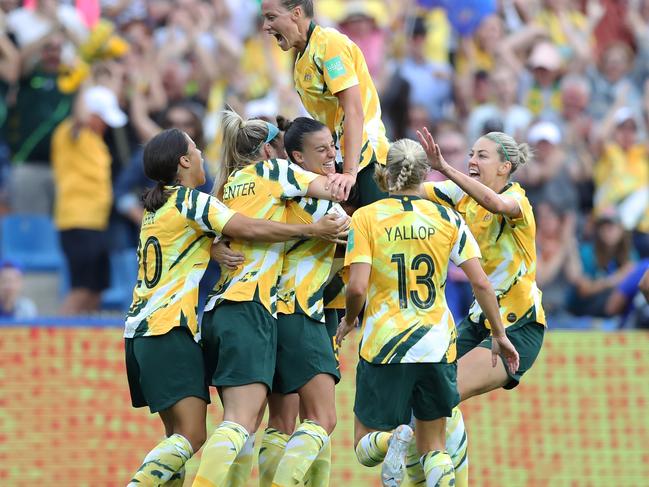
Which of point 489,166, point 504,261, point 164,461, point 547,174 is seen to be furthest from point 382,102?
point 164,461

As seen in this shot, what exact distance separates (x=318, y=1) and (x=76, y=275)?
4348 millimetres

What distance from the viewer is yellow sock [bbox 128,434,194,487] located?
25.2ft

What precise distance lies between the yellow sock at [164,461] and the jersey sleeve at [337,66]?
2.16 meters

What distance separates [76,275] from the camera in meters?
12.6

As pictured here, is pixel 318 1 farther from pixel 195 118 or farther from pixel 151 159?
pixel 151 159

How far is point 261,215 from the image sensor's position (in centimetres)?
782

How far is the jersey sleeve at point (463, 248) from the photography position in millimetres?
7758

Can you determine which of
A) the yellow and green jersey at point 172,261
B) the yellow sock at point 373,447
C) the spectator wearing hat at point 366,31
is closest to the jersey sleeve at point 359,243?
the yellow and green jersey at point 172,261

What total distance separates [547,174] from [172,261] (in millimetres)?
6650

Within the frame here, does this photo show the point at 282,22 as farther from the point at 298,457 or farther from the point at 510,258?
the point at 298,457

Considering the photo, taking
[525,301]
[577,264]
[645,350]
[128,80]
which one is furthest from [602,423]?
[128,80]

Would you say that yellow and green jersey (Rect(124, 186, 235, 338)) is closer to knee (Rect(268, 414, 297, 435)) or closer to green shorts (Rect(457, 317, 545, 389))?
knee (Rect(268, 414, 297, 435))

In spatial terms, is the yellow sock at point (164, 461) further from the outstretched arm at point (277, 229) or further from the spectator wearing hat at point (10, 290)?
the spectator wearing hat at point (10, 290)

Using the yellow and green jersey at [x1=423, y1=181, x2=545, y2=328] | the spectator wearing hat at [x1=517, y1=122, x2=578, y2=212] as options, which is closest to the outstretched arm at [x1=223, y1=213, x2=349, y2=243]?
the yellow and green jersey at [x1=423, y1=181, x2=545, y2=328]
